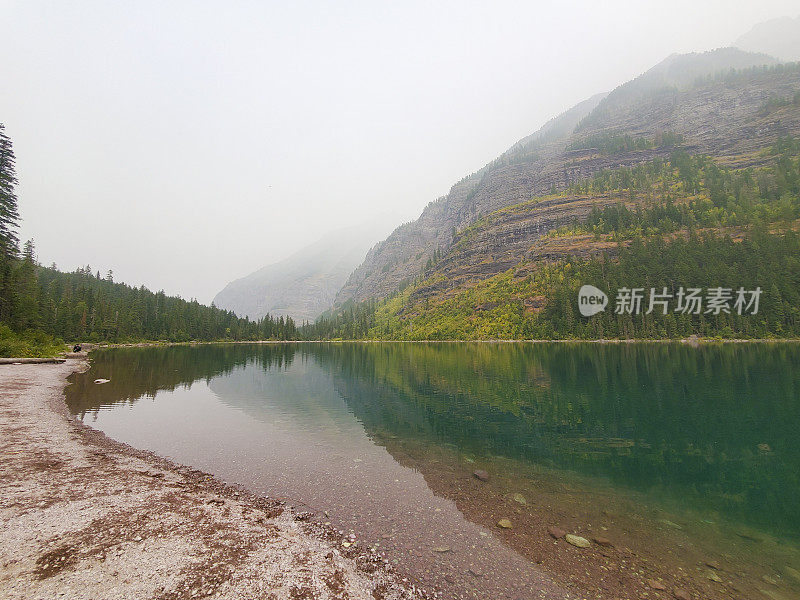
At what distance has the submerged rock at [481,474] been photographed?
65.2ft

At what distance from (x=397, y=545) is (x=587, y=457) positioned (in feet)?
55.5

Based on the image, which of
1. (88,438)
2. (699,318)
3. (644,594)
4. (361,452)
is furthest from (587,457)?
(699,318)

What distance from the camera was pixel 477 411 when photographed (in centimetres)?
3600

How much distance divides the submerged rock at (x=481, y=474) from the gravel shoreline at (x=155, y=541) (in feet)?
33.2

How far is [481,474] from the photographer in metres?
20.3

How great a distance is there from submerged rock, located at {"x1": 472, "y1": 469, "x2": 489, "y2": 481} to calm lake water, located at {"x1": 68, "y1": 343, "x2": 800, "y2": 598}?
518 millimetres

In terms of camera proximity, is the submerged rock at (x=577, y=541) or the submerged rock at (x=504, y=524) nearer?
the submerged rock at (x=577, y=541)

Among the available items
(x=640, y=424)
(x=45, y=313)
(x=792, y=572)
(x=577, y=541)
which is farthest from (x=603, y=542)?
(x=45, y=313)

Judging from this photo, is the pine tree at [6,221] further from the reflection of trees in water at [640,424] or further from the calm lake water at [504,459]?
the reflection of trees in water at [640,424]

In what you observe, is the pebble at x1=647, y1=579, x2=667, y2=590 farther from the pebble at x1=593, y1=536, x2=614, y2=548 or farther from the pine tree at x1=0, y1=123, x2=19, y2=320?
the pine tree at x1=0, y1=123, x2=19, y2=320

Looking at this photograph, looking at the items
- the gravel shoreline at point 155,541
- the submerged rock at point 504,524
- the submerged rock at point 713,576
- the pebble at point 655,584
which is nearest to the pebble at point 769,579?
the submerged rock at point 713,576

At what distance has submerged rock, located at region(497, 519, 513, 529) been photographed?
14547mm

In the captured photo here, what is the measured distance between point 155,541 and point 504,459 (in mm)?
19873

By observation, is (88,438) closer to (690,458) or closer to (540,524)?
(540,524)
